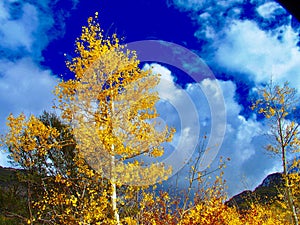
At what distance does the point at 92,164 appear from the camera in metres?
8.47

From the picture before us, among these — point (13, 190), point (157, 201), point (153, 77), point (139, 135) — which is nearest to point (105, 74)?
point (153, 77)

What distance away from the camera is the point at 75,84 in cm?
890

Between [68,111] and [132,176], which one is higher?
[68,111]

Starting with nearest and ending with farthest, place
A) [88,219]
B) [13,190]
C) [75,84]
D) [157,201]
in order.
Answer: [88,219], [157,201], [75,84], [13,190]

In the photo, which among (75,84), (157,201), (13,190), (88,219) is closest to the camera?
(88,219)

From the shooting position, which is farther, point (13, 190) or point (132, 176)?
point (13, 190)

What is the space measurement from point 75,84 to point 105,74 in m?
0.93

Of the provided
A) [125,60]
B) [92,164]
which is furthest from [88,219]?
[125,60]

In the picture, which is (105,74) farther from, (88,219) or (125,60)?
(88,219)

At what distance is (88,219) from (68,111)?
9.84 feet

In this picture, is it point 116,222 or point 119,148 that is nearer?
point 116,222

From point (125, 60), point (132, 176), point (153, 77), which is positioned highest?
point (125, 60)

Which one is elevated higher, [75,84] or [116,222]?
[75,84]

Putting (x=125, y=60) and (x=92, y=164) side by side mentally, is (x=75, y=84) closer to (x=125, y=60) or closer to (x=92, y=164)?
(x=125, y=60)
